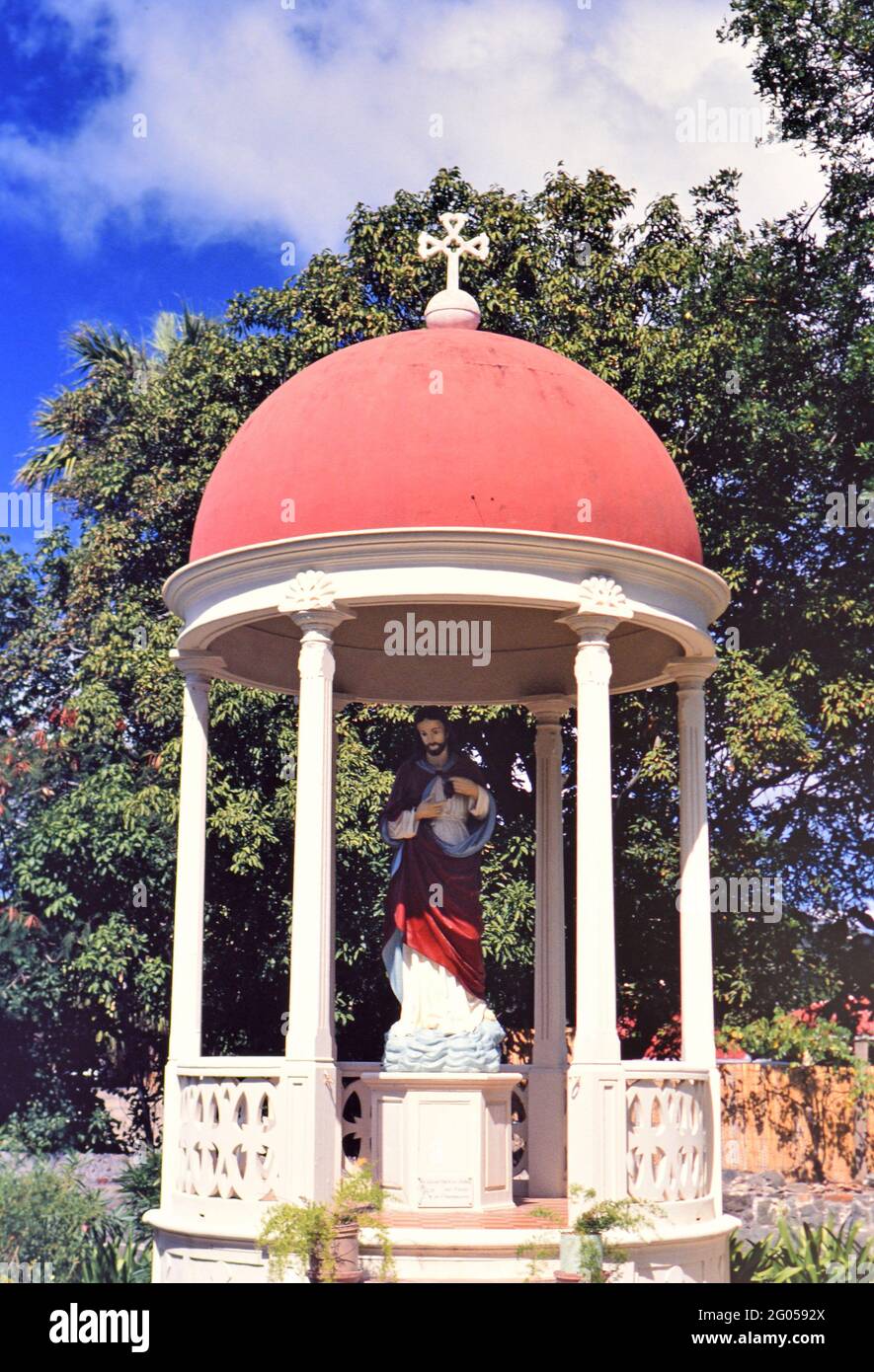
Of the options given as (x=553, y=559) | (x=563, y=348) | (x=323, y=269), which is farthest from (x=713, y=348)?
(x=553, y=559)

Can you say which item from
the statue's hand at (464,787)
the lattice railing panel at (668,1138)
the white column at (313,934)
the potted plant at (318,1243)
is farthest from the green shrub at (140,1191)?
the potted plant at (318,1243)

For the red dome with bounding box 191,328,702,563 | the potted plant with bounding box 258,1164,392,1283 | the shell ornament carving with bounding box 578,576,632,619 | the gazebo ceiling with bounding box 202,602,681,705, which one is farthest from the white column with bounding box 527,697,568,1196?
the shell ornament carving with bounding box 578,576,632,619

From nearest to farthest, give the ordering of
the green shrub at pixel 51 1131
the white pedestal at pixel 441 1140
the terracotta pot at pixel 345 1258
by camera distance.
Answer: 1. the terracotta pot at pixel 345 1258
2. the white pedestal at pixel 441 1140
3. the green shrub at pixel 51 1131

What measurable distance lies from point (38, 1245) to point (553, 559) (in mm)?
15572

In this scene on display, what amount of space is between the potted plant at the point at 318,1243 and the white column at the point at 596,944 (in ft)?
5.63

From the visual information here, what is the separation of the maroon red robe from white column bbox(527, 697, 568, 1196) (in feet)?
6.14

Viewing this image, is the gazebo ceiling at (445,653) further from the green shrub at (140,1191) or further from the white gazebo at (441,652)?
the green shrub at (140,1191)

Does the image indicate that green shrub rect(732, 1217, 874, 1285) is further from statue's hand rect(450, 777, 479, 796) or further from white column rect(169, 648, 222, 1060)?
white column rect(169, 648, 222, 1060)

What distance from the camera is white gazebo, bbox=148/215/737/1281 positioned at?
46.6 feet

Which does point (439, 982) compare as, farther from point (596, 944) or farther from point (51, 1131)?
point (51, 1131)

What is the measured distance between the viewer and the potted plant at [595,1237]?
13406mm

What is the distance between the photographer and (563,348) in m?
25.8

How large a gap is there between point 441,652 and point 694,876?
317cm
